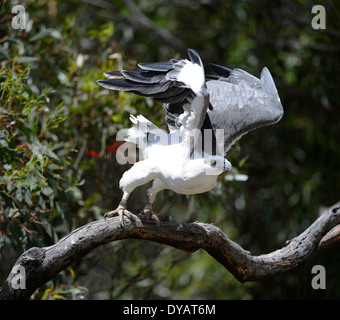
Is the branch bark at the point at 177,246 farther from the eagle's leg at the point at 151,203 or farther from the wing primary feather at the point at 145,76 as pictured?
the wing primary feather at the point at 145,76

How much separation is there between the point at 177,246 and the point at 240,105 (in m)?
0.81

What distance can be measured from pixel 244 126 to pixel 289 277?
8.13 ft

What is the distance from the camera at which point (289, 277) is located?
5.24 metres

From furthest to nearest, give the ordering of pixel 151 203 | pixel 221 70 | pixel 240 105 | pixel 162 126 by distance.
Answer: pixel 162 126 < pixel 221 70 < pixel 240 105 < pixel 151 203

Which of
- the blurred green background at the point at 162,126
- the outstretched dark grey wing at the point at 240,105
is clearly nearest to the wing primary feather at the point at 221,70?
the outstretched dark grey wing at the point at 240,105

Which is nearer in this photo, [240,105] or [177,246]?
[177,246]

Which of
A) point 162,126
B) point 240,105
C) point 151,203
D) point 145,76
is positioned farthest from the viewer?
point 162,126

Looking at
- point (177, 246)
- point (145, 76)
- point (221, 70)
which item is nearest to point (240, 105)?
point (221, 70)

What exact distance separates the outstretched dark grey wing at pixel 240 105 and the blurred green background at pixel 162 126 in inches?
26.7

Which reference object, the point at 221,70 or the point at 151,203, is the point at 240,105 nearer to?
the point at 221,70

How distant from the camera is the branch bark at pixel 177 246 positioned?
2.48 metres

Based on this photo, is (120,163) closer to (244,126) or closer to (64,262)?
(244,126)

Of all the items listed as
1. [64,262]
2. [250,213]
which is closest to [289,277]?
[250,213]

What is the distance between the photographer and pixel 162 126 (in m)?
3.96
